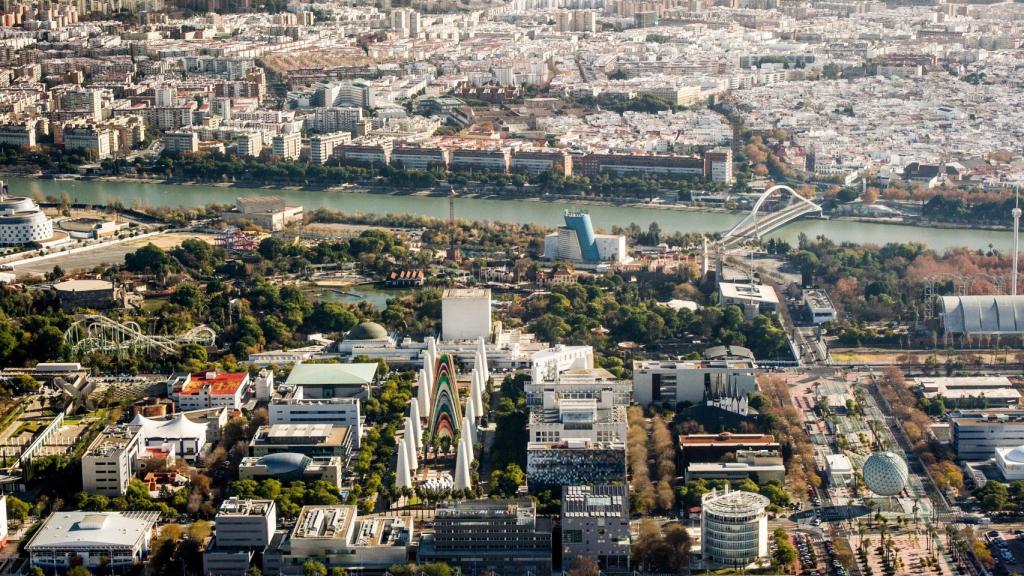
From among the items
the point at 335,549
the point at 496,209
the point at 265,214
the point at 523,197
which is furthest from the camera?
the point at 523,197

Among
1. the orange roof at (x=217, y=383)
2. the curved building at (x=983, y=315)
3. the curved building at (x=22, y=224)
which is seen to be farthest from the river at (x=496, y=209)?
the orange roof at (x=217, y=383)

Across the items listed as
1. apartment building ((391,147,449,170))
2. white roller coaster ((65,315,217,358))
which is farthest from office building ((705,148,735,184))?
white roller coaster ((65,315,217,358))

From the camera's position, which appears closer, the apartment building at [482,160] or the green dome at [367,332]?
the green dome at [367,332]

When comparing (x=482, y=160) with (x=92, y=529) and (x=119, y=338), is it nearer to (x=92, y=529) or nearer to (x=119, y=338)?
(x=119, y=338)

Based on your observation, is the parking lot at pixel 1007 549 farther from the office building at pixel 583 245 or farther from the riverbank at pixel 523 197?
the riverbank at pixel 523 197

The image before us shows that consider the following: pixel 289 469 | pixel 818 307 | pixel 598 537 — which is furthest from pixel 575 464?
pixel 818 307
